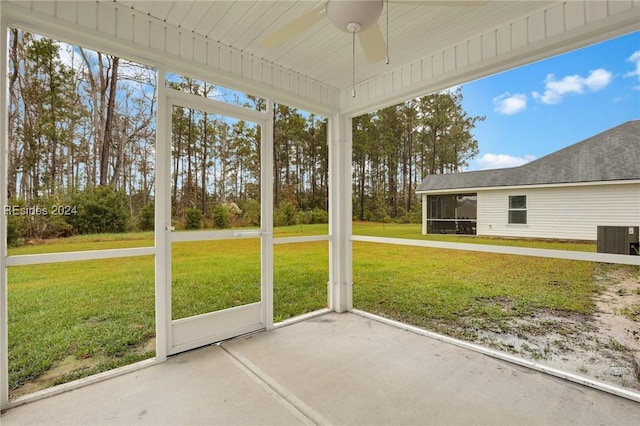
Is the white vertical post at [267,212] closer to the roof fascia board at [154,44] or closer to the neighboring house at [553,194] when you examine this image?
the roof fascia board at [154,44]

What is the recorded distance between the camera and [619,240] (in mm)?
2287

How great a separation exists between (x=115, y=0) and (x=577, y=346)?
4492mm

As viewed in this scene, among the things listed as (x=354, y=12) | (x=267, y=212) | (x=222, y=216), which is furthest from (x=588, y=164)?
(x=222, y=216)

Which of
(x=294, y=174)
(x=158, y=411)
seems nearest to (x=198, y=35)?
(x=294, y=174)

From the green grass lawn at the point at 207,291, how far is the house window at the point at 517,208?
0.74ft

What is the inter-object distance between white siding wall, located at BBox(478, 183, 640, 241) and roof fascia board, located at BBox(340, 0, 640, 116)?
1076 millimetres

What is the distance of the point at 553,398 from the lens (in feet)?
7.08

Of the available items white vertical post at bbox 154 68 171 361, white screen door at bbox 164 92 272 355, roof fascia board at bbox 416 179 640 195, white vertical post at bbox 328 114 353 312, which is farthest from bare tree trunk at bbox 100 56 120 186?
roof fascia board at bbox 416 179 640 195

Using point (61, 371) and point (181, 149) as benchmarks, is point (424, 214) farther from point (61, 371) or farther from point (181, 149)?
point (61, 371)

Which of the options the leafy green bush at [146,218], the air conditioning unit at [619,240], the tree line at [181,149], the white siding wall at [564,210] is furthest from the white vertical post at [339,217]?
the air conditioning unit at [619,240]

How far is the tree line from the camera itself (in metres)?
2.25

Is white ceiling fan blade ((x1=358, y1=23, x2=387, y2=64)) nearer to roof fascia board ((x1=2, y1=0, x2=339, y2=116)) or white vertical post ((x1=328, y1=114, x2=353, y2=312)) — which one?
roof fascia board ((x1=2, y1=0, x2=339, y2=116))

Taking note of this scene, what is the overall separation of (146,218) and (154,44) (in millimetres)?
1423

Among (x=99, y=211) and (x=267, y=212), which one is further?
(x=267, y=212)
